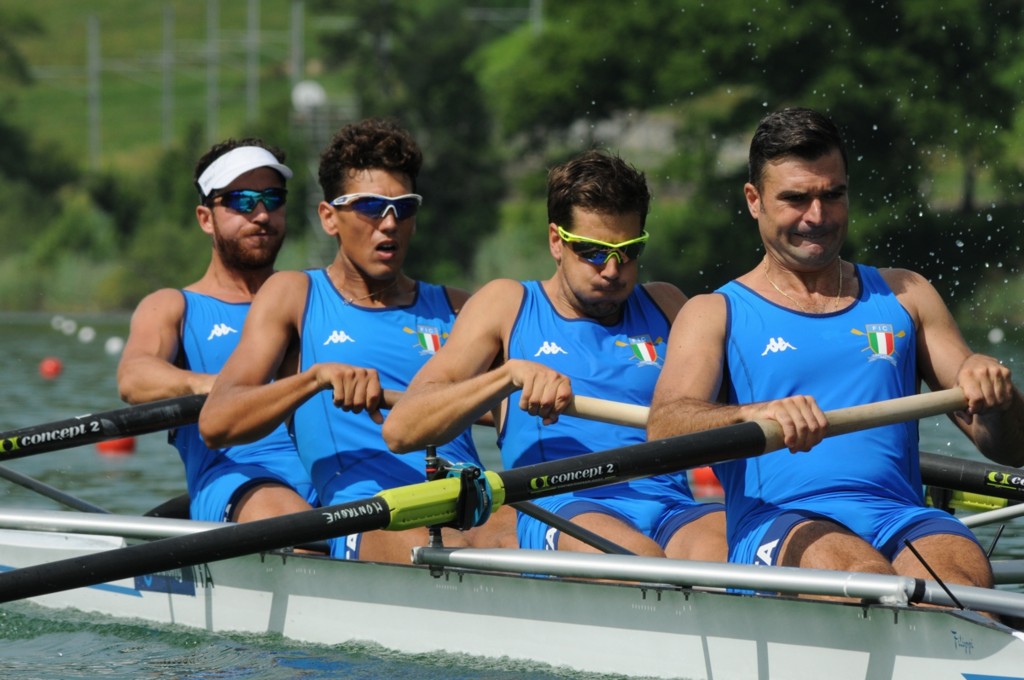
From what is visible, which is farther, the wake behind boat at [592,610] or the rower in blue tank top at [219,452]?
the rower in blue tank top at [219,452]

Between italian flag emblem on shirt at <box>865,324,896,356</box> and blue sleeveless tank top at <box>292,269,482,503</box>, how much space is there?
5.40ft

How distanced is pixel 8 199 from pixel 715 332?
4826 cm

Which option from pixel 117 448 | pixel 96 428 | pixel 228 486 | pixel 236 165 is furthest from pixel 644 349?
pixel 117 448

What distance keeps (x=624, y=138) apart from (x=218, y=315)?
3483 cm

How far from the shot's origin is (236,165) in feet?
21.1

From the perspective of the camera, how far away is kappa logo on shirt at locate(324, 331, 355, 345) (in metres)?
5.64

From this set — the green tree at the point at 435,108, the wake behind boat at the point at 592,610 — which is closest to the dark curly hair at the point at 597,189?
the wake behind boat at the point at 592,610

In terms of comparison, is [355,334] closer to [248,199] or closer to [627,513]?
[248,199]

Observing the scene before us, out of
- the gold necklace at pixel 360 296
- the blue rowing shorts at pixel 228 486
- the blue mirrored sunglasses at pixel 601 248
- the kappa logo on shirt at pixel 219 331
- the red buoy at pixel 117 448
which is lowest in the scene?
the blue rowing shorts at pixel 228 486

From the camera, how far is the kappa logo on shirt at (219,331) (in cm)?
642

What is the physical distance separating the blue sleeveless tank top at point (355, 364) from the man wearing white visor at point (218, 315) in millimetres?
460

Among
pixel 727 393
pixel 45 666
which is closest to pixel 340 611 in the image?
pixel 45 666

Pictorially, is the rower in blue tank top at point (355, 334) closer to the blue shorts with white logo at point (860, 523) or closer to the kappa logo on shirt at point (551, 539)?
the kappa logo on shirt at point (551, 539)

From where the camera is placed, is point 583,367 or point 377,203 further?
point 377,203
